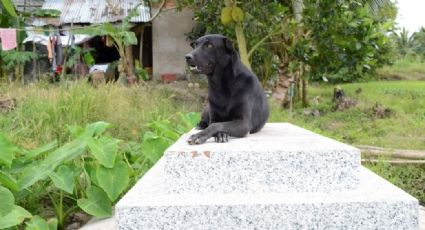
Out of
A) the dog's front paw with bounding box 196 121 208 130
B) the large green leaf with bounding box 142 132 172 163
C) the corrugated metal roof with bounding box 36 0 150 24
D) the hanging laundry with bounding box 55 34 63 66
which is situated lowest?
the large green leaf with bounding box 142 132 172 163

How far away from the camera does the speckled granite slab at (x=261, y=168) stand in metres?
2.56

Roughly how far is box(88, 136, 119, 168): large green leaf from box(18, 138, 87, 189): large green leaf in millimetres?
82

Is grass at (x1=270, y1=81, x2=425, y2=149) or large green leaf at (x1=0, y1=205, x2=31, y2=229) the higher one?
large green leaf at (x1=0, y1=205, x2=31, y2=229)

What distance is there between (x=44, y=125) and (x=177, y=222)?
14.2 ft

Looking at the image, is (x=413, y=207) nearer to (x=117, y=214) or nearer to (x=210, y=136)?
(x=210, y=136)

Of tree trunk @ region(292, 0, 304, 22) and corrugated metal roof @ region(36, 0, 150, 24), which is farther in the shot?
corrugated metal roof @ region(36, 0, 150, 24)

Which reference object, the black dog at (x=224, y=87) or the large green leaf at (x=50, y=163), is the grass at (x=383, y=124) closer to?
the black dog at (x=224, y=87)

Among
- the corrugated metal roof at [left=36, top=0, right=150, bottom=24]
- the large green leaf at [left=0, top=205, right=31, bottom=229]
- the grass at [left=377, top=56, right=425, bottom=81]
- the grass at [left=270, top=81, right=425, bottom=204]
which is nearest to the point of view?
the large green leaf at [left=0, top=205, right=31, bottom=229]

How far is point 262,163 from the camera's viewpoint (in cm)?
258

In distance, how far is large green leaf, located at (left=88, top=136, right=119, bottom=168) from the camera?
3127mm

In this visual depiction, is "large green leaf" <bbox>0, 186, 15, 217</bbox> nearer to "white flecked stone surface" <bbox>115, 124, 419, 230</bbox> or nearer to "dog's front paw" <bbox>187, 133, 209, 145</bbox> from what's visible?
"white flecked stone surface" <bbox>115, 124, 419, 230</bbox>

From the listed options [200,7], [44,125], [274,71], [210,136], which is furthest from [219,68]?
[274,71]

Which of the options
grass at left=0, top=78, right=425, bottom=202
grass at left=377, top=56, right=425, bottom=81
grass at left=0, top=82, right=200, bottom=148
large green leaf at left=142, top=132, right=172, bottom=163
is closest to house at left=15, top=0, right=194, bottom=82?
grass at left=0, top=78, right=425, bottom=202

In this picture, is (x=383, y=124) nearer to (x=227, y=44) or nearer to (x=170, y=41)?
(x=227, y=44)
